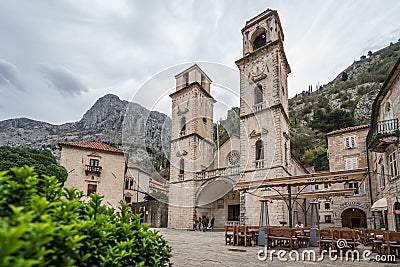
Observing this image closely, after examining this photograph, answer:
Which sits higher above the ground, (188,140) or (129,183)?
(188,140)

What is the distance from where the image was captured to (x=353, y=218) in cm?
2536

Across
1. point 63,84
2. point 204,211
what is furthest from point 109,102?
point 204,211

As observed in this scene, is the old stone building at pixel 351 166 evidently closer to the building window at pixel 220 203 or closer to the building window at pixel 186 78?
the building window at pixel 220 203

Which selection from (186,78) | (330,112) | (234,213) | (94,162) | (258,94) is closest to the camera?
(258,94)

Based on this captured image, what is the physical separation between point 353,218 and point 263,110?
14.7 metres

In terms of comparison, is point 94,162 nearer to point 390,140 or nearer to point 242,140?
point 242,140

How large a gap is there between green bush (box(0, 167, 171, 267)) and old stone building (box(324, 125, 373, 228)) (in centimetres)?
2256

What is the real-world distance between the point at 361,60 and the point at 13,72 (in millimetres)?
97422

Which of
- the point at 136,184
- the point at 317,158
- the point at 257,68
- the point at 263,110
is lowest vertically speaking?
the point at 136,184

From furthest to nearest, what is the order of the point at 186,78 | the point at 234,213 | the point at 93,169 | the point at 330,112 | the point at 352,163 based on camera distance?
the point at 330,112 < the point at 186,78 < the point at 93,169 < the point at 234,213 < the point at 352,163

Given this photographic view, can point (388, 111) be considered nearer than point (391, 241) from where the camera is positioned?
No

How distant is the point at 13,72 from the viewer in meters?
65.1

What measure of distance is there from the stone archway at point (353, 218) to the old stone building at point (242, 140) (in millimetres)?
5456

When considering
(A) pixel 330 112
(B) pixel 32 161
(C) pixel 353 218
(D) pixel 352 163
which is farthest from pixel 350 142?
(B) pixel 32 161
